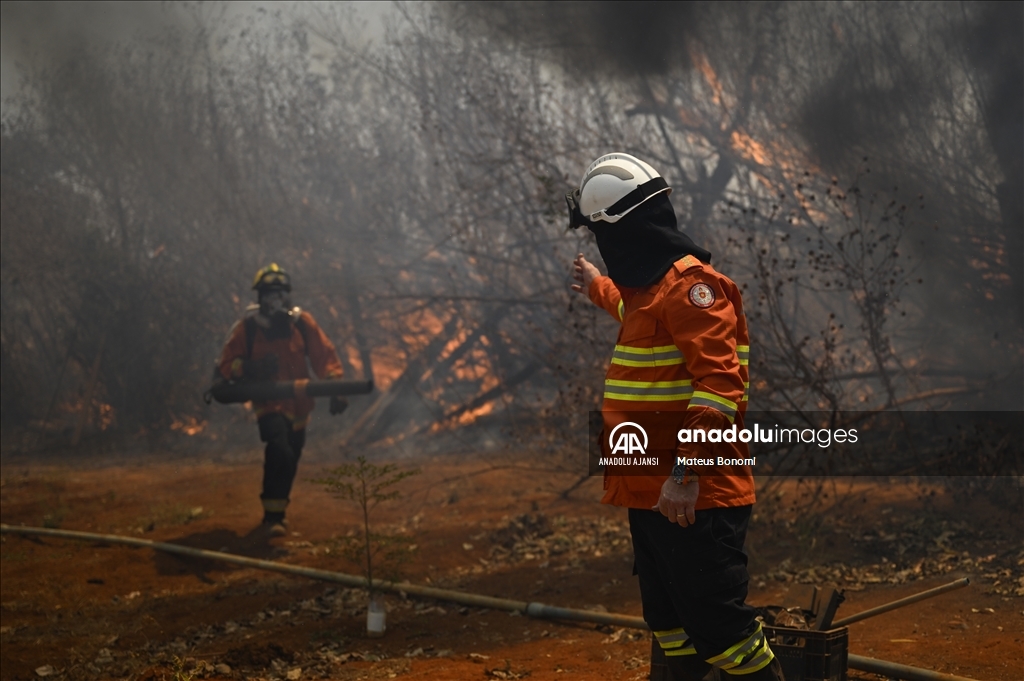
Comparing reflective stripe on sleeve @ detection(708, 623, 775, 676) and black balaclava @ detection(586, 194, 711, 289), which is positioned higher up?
black balaclava @ detection(586, 194, 711, 289)

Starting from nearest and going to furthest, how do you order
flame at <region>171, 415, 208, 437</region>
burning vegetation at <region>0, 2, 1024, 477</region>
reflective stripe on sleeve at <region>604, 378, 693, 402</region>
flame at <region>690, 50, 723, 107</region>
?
reflective stripe on sleeve at <region>604, 378, 693, 402</region> < burning vegetation at <region>0, 2, 1024, 477</region> < flame at <region>690, 50, 723, 107</region> < flame at <region>171, 415, 208, 437</region>

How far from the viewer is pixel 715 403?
107 inches

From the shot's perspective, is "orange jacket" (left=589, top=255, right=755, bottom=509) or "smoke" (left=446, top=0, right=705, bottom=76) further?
"smoke" (left=446, top=0, right=705, bottom=76)

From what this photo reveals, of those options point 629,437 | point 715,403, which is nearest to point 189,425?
point 629,437

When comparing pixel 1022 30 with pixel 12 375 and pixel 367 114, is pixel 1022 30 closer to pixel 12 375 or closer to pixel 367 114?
pixel 367 114

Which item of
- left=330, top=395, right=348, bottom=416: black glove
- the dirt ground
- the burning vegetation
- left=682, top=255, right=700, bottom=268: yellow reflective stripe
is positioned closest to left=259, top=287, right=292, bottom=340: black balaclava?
left=330, top=395, right=348, bottom=416: black glove

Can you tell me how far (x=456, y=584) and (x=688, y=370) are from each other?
13.1ft

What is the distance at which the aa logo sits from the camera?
3.05m

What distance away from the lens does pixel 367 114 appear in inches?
674

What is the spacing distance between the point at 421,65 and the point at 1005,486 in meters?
9.81

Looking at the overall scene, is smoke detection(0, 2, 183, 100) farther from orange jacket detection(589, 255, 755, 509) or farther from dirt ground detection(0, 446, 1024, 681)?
orange jacket detection(589, 255, 755, 509)

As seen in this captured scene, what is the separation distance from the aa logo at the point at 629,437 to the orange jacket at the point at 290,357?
17.2 ft

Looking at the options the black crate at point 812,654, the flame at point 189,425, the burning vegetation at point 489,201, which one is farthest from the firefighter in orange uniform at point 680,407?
the flame at point 189,425

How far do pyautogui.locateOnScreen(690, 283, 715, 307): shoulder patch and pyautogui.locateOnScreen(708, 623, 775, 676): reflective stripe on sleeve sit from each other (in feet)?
3.38
